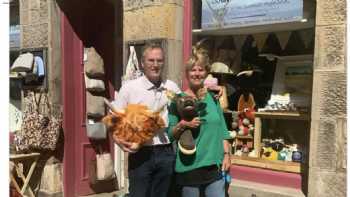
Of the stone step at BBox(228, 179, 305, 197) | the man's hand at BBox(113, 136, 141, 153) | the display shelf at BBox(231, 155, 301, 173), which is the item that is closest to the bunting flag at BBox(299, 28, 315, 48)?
the display shelf at BBox(231, 155, 301, 173)

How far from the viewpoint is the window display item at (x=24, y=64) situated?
6.34 m

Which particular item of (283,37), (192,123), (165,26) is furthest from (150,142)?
(283,37)

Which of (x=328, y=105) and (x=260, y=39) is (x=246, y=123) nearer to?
(x=260, y=39)

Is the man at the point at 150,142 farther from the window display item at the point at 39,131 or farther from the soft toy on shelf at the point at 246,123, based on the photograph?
the window display item at the point at 39,131

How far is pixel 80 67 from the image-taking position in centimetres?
663

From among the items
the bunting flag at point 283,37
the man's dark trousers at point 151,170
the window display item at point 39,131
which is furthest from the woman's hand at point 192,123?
the window display item at point 39,131

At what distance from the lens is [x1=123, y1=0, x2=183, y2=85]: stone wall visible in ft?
16.6

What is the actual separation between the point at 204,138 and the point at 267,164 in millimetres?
1959

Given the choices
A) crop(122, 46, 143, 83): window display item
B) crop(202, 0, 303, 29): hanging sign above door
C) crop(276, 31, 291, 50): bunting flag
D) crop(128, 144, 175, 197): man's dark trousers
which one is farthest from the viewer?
crop(122, 46, 143, 83): window display item

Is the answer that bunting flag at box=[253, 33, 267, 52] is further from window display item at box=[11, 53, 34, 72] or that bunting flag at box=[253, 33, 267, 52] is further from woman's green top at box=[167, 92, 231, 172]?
window display item at box=[11, 53, 34, 72]

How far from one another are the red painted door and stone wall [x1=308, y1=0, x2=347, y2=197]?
10.6 ft

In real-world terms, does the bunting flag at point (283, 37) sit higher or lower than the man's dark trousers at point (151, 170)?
higher

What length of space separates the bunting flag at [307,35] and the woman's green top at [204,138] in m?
1.77

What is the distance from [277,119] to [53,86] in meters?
3.07
